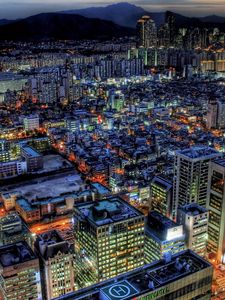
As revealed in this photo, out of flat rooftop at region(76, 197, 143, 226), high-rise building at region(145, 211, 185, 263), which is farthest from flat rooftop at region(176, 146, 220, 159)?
flat rooftop at region(76, 197, 143, 226)

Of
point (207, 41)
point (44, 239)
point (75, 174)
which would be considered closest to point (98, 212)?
point (44, 239)

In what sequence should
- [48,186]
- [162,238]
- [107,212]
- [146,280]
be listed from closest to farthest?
[146,280]
[107,212]
[162,238]
[48,186]

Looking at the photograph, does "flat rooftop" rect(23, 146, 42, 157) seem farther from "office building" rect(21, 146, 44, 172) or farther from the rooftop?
the rooftop

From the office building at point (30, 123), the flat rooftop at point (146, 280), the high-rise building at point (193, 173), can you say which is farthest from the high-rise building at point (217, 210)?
the office building at point (30, 123)

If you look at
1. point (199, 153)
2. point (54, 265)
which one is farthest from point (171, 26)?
point (54, 265)

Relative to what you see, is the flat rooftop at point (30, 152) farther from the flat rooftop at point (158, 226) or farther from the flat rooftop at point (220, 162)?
the flat rooftop at point (220, 162)

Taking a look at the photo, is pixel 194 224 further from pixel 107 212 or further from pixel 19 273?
pixel 19 273

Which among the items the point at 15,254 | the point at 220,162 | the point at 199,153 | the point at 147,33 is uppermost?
the point at 147,33
